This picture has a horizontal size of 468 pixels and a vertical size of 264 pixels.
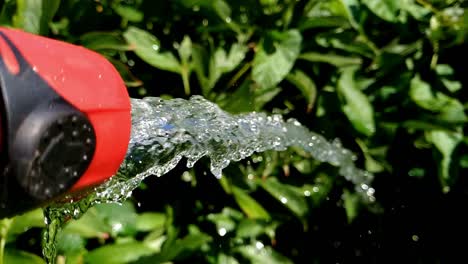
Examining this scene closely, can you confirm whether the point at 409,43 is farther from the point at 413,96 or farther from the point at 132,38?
the point at 132,38

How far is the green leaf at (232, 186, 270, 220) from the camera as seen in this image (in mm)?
1297

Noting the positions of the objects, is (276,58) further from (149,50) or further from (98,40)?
(98,40)

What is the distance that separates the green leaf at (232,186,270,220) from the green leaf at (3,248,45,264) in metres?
0.41

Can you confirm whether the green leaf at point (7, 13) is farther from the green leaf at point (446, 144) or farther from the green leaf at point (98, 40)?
the green leaf at point (446, 144)

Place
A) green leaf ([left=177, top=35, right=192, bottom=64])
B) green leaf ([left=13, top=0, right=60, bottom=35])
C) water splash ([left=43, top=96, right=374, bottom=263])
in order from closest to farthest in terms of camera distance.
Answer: water splash ([left=43, top=96, right=374, bottom=263]), green leaf ([left=13, top=0, right=60, bottom=35]), green leaf ([left=177, top=35, right=192, bottom=64])

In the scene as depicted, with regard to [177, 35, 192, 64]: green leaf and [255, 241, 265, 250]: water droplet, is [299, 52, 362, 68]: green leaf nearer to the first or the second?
[177, 35, 192, 64]: green leaf

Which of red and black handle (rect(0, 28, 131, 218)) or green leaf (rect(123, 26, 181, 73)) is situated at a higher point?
red and black handle (rect(0, 28, 131, 218))

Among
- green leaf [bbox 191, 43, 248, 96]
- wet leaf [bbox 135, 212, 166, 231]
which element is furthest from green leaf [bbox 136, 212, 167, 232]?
green leaf [bbox 191, 43, 248, 96]

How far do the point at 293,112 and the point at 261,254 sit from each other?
29 cm

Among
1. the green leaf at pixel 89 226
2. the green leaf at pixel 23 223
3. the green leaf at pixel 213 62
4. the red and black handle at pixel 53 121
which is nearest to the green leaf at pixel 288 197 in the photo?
the green leaf at pixel 213 62

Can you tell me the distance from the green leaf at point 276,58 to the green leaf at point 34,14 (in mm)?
362

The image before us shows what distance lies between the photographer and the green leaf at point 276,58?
127 centimetres

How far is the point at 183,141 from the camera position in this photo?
103 cm

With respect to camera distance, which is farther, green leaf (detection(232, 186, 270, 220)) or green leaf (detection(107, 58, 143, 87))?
green leaf (detection(232, 186, 270, 220))
